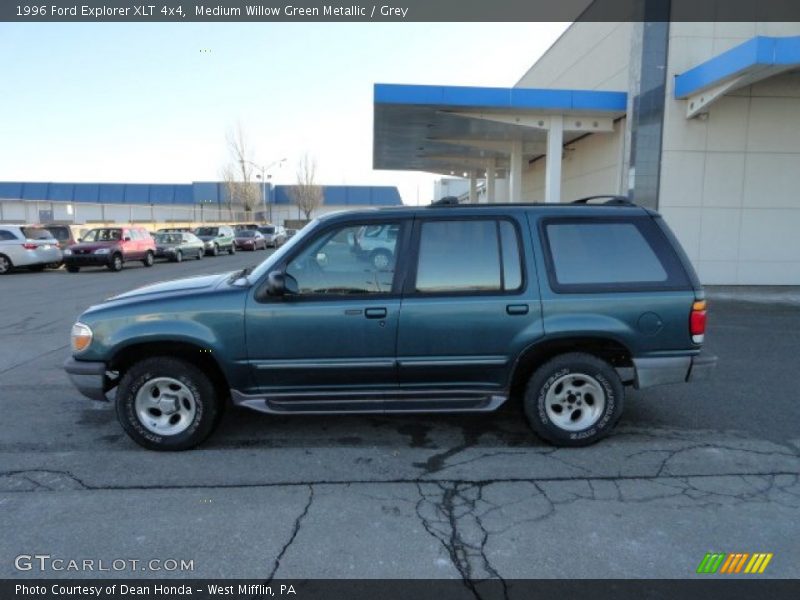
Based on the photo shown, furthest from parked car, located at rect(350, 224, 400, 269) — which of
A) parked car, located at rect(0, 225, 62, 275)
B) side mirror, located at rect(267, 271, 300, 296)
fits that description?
parked car, located at rect(0, 225, 62, 275)

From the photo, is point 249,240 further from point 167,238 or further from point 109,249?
point 109,249

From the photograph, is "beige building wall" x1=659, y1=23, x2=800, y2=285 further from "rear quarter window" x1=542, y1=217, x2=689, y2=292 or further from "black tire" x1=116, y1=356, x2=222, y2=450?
"black tire" x1=116, y1=356, x2=222, y2=450

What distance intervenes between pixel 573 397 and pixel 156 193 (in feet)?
262

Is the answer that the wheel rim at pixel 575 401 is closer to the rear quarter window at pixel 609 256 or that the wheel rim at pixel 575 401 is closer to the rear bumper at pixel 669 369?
the rear bumper at pixel 669 369

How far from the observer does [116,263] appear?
65.8 ft

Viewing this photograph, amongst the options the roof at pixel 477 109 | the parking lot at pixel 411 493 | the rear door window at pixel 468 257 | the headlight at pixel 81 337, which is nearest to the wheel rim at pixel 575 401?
the parking lot at pixel 411 493

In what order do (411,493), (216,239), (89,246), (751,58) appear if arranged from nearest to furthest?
(411,493)
(751,58)
(89,246)
(216,239)

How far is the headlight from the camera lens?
13.4ft

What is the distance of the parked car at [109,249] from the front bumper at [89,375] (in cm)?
1765

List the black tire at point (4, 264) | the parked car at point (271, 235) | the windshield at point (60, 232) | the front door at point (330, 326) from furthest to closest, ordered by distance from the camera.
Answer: the parked car at point (271, 235) → the windshield at point (60, 232) → the black tire at point (4, 264) → the front door at point (330, 326)

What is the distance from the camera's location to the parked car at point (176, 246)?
977 inches

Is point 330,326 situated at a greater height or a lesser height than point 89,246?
lesser

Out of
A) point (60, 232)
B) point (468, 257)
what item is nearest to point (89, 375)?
point (468, 257)
